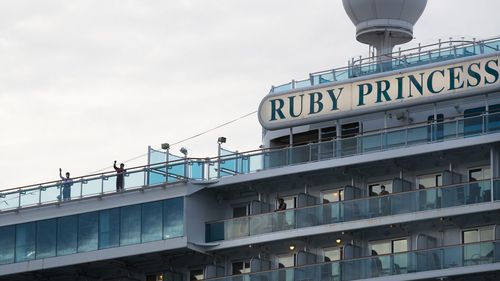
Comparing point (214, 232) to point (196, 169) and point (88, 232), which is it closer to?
point (196, 169)

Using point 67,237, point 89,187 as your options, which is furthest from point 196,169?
point 67,237

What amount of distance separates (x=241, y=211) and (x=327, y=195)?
4.61 m

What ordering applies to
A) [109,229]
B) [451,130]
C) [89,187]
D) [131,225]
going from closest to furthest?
[451,130]
[131,225]
[109,229]
[89,187]

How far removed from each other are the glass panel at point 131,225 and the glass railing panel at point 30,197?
212 inches

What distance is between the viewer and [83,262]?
306 feet

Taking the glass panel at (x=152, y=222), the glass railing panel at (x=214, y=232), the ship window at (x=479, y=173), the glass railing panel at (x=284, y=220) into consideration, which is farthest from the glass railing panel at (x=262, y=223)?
the ship window at (x=479, y=173)

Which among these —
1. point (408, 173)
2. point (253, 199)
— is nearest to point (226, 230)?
point (253, 199)

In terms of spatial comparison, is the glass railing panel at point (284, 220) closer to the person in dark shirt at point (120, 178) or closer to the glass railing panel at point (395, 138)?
the glass railing panel at point (395, 138)

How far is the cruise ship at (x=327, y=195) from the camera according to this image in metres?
85.5

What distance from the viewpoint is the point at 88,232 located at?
93812 mm

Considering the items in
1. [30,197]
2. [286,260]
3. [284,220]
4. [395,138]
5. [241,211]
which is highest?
[395,138]

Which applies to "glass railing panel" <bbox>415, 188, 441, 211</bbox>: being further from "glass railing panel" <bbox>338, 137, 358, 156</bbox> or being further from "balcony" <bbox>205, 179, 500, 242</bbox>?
"glass railing panel" <bbox>338, 137, 358, 156</bbox>

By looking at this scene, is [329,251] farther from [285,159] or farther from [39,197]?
[39,197]

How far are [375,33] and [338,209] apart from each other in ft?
33.9
